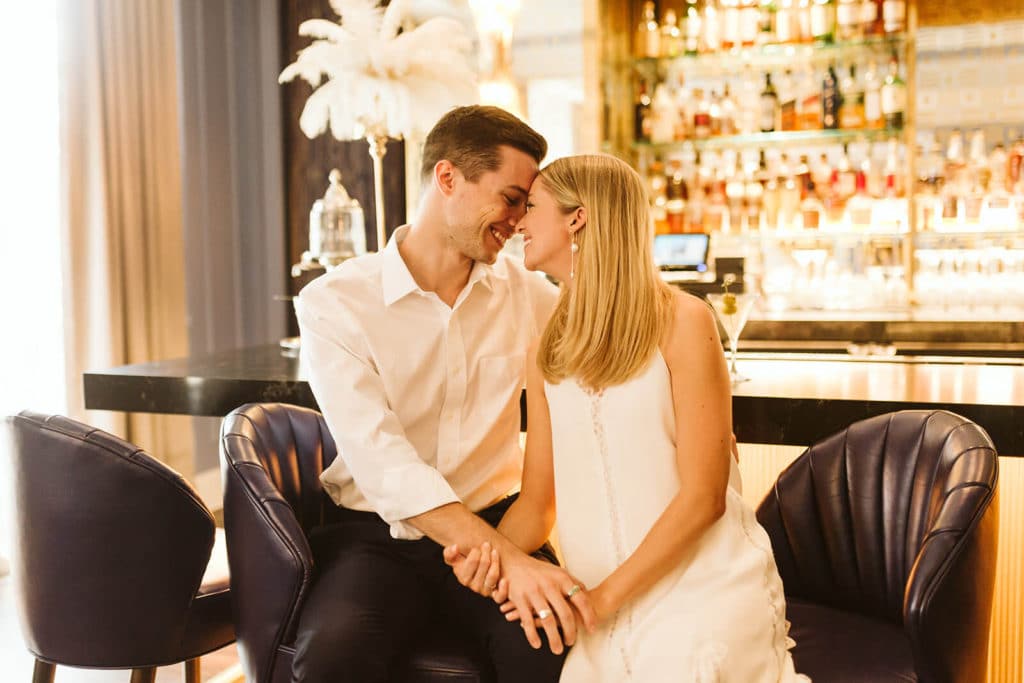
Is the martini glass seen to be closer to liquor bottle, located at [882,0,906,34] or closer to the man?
the man

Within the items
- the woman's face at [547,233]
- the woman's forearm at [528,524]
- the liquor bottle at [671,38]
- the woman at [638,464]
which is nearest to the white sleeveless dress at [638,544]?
the woman at [638,464]

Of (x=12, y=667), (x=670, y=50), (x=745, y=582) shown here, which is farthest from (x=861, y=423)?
(x=670, y=50)

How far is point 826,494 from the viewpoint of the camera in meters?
1.82

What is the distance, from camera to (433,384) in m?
1.95

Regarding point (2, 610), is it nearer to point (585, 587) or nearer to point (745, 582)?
point (585, 587)

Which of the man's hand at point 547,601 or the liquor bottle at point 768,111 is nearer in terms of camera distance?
the man's hand at point 547,601

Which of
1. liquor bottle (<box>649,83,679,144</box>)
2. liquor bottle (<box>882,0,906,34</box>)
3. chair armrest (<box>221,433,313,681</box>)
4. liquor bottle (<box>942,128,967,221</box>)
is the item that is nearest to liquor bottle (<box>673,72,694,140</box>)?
liquor bottle (<box>649,83,679,144</box>)

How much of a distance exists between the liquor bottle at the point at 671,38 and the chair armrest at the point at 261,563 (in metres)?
3.52

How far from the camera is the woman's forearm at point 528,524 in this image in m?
1.77

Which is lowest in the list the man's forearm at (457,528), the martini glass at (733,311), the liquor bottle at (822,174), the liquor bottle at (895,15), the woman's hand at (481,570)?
the woman's hand at (481,570)

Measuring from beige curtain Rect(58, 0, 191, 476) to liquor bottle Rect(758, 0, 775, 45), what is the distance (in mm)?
2648

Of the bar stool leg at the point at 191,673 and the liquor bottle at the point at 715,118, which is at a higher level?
the liquor bottle at the point at 715,118

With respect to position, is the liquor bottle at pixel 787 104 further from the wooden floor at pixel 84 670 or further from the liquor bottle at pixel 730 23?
the wooden floor at pixel 84 670

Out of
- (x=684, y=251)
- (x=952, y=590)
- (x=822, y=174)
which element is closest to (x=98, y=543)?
(x=952, y=590)
